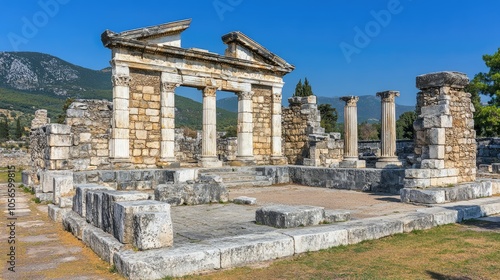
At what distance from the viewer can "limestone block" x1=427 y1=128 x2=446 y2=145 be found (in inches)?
433

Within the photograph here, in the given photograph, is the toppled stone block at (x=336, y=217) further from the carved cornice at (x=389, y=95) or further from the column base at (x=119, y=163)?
the carved cornice at (x=389, y=95)

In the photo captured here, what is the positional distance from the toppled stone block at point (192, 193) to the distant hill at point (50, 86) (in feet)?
223

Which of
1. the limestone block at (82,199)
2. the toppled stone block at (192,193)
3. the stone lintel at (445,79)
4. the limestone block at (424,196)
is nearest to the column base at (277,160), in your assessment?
the toppled stone block at (192,193)

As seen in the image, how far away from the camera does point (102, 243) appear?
19.7 feet

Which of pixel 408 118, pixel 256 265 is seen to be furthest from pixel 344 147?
pixel 408 118

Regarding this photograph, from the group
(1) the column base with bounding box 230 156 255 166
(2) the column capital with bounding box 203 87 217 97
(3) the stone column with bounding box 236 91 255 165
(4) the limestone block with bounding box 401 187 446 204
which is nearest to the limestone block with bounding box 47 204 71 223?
(4) the limestone block with bounding box 401 187 446 204

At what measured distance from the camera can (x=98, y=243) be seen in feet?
20.3

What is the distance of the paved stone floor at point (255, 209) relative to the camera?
704 cm

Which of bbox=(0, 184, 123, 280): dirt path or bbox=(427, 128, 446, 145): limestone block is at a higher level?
bbox=(427, 128, 446, 145): limestone block

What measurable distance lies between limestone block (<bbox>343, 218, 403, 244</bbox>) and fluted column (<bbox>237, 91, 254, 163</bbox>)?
39.1ft

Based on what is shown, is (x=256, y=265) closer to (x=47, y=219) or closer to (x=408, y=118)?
(x=47, y=219)

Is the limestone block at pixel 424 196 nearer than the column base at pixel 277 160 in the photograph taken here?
Yes

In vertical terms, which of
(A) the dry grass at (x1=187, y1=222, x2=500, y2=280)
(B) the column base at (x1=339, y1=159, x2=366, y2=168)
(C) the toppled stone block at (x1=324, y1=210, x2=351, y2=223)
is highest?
(B) the column base at (x1=339, y1=159, x2=366, y2=168)

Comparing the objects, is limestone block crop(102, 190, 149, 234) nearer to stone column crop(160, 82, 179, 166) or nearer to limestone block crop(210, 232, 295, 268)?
limestone block crop(210, 232, 295, 268)
